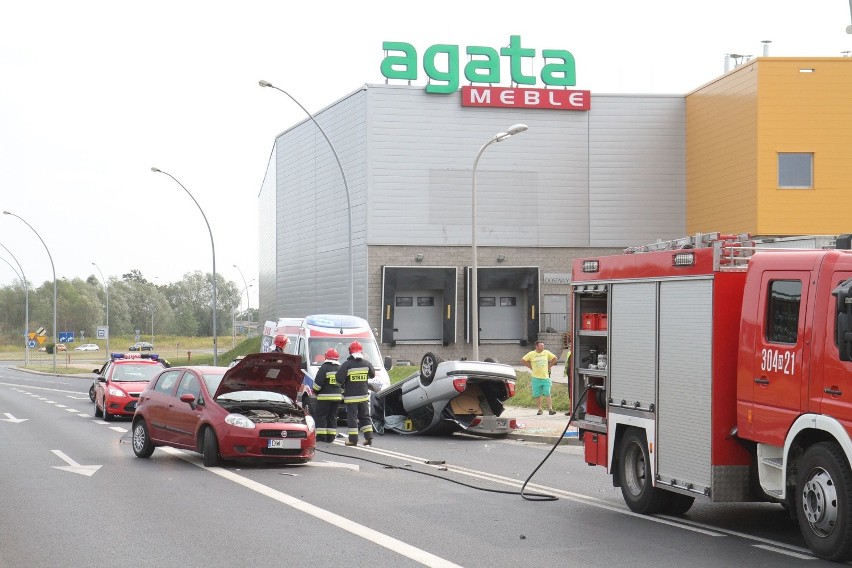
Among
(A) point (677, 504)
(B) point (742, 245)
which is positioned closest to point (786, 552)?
(A) point (677, 504)

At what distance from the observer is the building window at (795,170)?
43.8 m

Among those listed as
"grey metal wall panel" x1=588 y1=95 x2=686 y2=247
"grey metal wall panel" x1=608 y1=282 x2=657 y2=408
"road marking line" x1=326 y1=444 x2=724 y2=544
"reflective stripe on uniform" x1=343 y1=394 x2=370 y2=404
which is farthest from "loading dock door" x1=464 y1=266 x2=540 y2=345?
"grey metal wall panel" x1=608 y1=282 x2=657 y2=408

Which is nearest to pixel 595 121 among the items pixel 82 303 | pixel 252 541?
pixel 252 541

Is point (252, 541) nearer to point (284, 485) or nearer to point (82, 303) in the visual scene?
point (284, 485)

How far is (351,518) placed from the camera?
10789 millimetres

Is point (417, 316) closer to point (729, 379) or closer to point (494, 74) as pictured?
point (494, 74)

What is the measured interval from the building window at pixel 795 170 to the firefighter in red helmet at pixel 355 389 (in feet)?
95.0

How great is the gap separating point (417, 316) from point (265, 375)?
112 feet

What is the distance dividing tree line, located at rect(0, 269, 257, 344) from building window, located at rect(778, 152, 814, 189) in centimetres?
9400

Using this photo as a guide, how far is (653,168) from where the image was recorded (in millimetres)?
51750

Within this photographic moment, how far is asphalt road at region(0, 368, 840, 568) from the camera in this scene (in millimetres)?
8844

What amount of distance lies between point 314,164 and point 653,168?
1738 cm

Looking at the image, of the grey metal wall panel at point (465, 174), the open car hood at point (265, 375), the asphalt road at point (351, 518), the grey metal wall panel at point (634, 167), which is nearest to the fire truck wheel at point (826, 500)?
the asphalt road at point (351, 518)

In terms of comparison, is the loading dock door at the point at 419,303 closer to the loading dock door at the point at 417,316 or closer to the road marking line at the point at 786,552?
the loading dock door at the point at 417,316
